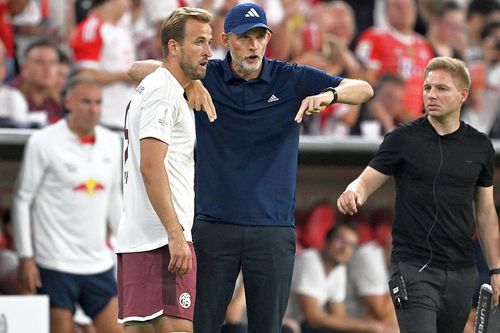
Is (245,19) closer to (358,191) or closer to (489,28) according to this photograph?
(358,191)

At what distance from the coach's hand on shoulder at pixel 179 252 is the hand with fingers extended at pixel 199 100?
86 centimetres

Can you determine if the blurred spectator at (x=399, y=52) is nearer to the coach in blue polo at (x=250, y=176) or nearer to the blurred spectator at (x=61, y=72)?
the blurred spectator at (x=61, y=72)

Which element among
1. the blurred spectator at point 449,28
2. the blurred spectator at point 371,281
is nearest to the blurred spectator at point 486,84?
the blurred spectator at point 449,28

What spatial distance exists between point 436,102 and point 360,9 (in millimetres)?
7107

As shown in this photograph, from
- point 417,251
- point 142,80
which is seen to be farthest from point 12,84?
point 417,251

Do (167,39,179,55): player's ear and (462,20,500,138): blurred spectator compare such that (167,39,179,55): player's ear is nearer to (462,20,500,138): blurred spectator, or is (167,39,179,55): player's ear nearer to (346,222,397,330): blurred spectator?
(346,222,397,330): blurred spectator

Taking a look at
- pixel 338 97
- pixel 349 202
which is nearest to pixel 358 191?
pixel 349 202

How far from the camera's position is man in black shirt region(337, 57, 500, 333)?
6996 mm

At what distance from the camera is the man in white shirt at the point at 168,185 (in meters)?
6.25

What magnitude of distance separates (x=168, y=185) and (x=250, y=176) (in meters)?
0.80

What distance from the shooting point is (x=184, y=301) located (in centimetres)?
634

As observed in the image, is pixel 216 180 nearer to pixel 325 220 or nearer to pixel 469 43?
pixel 325 220

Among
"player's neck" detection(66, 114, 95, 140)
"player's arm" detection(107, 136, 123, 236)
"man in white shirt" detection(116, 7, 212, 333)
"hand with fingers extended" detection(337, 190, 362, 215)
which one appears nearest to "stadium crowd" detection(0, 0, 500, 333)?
"player's neck" detection(66, 114, 95, 140)

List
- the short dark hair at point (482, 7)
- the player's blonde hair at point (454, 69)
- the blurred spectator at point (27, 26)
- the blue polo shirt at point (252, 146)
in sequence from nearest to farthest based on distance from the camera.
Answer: the blue polo shirt at point (252, 146) → the player's blonde hair at point (454, 69) → the blurred spectator at point (27, 26) → the short dark hair at point (482, 7)
